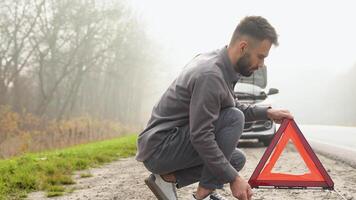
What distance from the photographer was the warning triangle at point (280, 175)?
4000mm

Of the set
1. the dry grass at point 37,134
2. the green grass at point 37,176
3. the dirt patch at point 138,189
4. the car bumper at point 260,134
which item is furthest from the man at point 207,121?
the dry grass at point 37,134

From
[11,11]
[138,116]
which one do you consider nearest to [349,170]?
[11,11]

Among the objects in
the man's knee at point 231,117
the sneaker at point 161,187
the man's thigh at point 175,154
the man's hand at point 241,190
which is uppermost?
the man's knee at point 231,117

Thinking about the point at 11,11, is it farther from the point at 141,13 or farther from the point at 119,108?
the point at 119,108

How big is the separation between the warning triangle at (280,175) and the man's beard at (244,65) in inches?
29.2

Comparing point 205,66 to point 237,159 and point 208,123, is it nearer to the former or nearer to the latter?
point 208,123

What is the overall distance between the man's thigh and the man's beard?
560 millimetres

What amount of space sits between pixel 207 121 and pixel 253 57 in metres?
0.53

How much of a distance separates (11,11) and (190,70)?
2608cm

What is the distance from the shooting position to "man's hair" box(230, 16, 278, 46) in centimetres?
329

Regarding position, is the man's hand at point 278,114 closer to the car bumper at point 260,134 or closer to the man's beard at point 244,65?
the man's beard at point 244,65

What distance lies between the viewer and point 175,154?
3.67 m

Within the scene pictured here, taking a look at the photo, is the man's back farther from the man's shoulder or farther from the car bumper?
the car bumper

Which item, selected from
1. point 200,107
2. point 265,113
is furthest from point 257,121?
point 200,107
